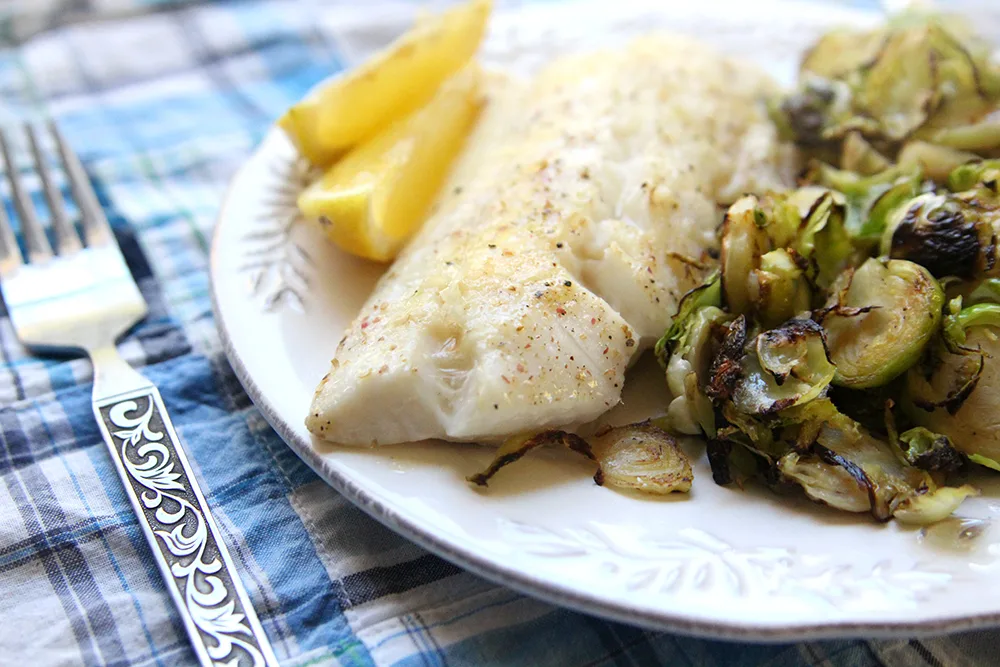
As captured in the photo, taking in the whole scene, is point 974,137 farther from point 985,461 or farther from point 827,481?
point 827,481

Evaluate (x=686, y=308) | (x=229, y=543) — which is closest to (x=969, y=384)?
(x=686, y=308)

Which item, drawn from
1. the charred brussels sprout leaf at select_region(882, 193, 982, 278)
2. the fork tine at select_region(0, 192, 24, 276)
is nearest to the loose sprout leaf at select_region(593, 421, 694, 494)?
the charred brussels sprout leaf at select_region(882, 193, 982, 278)

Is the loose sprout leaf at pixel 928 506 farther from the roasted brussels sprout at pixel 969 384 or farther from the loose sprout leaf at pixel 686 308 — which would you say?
the loose sprout leaf at pixel 686 308

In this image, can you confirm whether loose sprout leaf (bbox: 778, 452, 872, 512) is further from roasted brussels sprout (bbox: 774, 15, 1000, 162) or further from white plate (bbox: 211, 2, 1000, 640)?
roasted brussels sprout (bbox: 774, 15, 1000, 162)

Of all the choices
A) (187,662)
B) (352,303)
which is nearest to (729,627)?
(187,662)

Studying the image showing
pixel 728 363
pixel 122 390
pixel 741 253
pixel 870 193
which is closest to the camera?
pixel 728 363

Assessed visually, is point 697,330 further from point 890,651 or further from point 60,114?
point 60,114
